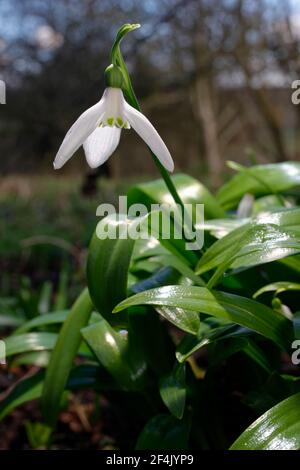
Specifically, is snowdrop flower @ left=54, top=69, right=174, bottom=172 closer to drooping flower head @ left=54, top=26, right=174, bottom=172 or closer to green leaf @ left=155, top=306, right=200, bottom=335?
drooping flower head @ left=54, top=26, right=174, bottom=172

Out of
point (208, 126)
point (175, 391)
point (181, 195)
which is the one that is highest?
point (208, 126)

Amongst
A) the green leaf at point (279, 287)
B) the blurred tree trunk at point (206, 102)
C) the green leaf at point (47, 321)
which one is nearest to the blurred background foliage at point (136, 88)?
the blurred tree trunk at point (206, 102)

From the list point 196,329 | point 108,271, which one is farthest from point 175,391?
point 108,271

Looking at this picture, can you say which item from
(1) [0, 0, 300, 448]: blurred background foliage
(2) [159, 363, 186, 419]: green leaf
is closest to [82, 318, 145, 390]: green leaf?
(2) [159, 363, 186, 419]: green leaf

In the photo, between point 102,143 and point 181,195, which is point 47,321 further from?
point 102,143
